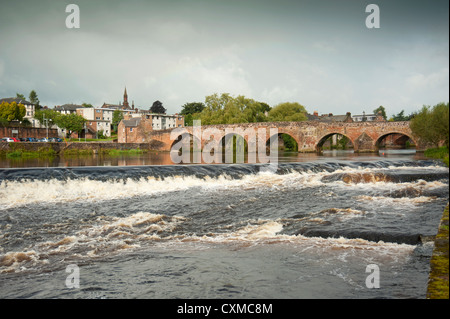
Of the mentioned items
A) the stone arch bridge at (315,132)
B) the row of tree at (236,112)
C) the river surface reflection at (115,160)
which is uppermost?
the row of tree at (236,112)

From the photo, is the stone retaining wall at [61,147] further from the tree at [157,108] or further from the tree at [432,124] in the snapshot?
the tree at [157,108]

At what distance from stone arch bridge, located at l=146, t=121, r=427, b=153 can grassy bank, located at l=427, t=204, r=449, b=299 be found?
36.5 m

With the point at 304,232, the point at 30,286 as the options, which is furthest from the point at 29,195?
the point at 304,232

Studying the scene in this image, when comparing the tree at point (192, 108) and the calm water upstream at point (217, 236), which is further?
the tree at point (192, 108)

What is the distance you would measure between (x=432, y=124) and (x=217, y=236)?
2691 cm

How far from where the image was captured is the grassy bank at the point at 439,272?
3293 mm

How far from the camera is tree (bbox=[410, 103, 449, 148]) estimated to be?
28141 millimetres

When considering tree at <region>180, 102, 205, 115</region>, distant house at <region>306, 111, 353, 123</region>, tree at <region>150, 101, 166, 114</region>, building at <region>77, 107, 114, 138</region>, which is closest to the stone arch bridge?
distant house at <region>306, 111, 353, 123</region>

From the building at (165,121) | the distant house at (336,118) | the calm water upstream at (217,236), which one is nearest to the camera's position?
the calm water upstream at (217,236)

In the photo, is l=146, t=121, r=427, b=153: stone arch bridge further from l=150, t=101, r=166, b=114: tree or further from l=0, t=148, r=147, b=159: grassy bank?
l=150, t=101, r=166, b=114: tree

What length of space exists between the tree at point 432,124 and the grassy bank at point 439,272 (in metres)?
24.9

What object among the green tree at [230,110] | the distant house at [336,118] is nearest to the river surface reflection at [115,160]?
the green tree at [230,110]
